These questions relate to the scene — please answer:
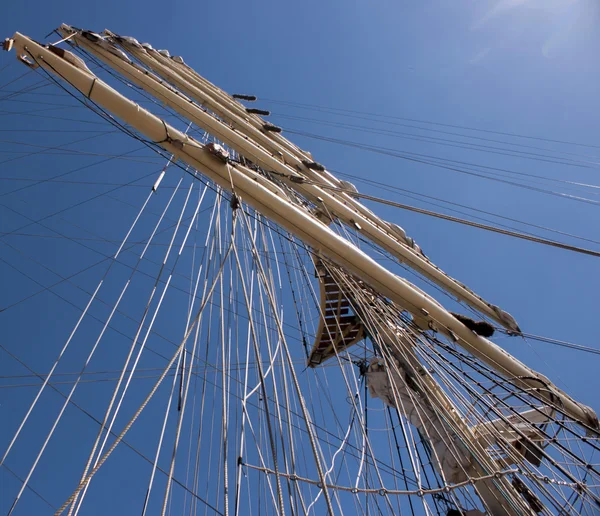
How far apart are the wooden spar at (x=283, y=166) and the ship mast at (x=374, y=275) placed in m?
0.02

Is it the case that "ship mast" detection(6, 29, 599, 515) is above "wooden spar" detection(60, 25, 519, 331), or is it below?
below

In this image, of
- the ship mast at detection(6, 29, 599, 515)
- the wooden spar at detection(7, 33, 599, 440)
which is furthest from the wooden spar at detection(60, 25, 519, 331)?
the wooden spar at detection(7, 33, 599, 440)

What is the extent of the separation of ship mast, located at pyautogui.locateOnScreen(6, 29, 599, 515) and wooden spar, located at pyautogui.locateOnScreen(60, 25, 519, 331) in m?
0.02

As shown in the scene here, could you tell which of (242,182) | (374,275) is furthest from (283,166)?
(374,275)

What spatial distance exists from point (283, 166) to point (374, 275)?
3.34 meters

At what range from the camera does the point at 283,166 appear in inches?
320

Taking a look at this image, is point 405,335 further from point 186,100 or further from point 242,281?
point 186,100

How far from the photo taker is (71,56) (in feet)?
20.0

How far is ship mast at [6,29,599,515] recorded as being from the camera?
534 centimetres

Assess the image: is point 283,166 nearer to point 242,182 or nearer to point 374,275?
point 242,182

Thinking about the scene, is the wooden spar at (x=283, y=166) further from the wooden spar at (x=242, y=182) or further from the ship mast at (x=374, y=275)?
the wooden spar at (x=242, y=182)

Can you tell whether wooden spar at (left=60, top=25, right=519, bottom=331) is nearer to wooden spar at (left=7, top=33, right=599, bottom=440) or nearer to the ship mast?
the ship mast

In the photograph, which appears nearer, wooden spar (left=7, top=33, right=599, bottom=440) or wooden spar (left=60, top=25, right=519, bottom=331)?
wooden spar (left=7, top=33, right=599, bottom=440)

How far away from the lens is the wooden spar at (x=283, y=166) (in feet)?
25.6
